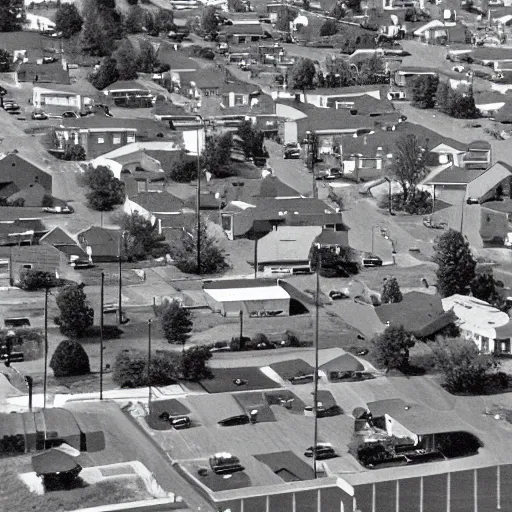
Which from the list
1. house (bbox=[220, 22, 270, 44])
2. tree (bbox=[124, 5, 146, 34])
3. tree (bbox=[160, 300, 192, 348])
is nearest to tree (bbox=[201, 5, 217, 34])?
house (bbox=[220, 22, 270, 44])

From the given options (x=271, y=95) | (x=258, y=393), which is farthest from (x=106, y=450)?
(x=271, y=95)

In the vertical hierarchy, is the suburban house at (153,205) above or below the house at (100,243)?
below

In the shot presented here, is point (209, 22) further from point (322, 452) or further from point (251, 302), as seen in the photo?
point (322, 452)

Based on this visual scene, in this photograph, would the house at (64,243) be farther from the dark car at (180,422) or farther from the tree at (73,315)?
the dark car at (180,422)

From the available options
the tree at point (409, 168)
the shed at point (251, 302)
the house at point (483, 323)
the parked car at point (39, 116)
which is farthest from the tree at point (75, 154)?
the house at point (483, 323)

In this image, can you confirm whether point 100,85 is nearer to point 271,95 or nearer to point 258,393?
point 271,95

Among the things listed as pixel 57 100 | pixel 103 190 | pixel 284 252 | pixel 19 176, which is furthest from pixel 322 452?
pixel 57 100

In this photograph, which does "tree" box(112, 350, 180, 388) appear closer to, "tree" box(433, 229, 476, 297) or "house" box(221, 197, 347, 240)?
"tree" box(433, 229, 476, 297)

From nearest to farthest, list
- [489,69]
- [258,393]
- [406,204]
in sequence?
[258,393]
[406,204]
[489,69]

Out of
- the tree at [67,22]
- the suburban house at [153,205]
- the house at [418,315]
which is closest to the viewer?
the house at [418,315]
